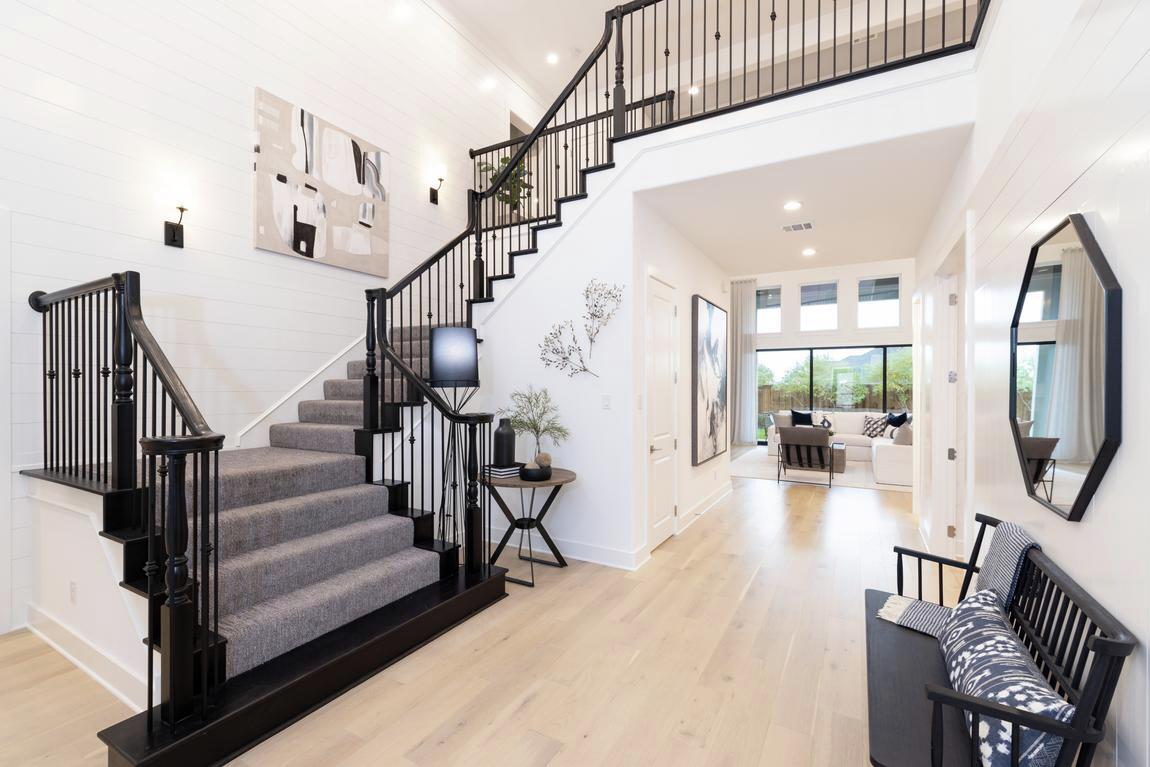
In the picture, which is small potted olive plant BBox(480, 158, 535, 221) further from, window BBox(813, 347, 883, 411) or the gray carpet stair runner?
window BBox(813, 347, 883, 411)

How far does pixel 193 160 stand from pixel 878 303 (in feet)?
36.1

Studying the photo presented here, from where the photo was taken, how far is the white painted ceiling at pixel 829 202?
3430mm

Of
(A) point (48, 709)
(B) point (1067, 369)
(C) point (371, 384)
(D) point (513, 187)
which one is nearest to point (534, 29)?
(D) point (513, 187)

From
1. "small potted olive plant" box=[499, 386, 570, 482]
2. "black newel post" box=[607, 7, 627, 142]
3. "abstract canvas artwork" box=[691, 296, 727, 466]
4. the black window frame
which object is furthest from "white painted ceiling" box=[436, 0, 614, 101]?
the black window frame

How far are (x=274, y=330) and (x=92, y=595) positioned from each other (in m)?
2.19

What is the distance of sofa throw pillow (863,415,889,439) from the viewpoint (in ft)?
31.9

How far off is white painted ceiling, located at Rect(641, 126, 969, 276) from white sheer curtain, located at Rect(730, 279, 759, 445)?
5726 millimetres

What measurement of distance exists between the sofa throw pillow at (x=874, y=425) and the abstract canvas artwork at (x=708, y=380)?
15.2 ft

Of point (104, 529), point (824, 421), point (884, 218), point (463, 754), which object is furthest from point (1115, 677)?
point (824, 421)

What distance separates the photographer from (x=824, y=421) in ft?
32.8

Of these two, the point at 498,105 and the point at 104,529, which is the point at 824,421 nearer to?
the point at 498,105

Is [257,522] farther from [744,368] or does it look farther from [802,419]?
[744,368]

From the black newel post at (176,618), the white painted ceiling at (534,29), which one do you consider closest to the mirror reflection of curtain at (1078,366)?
the black newel post at (176,618)

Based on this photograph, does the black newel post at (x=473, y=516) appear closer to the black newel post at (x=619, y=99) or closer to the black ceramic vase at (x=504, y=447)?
the black ceramic vase at (x=504, y=447)
